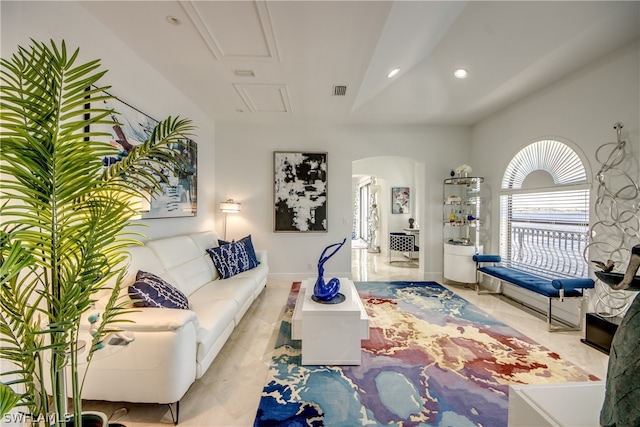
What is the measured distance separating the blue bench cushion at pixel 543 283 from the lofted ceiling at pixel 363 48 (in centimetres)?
238

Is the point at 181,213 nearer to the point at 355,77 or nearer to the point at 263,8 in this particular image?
the point at 263,8

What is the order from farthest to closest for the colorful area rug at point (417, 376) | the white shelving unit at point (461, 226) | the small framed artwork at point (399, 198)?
1. the small framed artwork at point (399, 198)
2. the white shelving unit at point (461, 226)
3. the colorful area rug at point (417, 376)

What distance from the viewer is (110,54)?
231 centimetres

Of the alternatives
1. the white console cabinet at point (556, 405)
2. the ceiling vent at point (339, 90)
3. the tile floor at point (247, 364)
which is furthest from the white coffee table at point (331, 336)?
the ceiling vent at point (339, 90)

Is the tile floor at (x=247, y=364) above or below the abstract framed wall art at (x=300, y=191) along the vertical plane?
below

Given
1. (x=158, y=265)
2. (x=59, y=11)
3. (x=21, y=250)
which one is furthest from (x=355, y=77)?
(x=21, y=250)

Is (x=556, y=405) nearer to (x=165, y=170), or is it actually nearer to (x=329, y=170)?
(x=165, y=170)

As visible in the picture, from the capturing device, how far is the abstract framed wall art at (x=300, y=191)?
4.73m

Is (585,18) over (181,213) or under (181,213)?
over

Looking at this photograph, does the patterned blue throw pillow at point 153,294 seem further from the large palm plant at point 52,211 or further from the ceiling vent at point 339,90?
the ceiling vent at point 339,90

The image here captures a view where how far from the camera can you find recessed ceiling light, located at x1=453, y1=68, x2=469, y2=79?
351 centimetres

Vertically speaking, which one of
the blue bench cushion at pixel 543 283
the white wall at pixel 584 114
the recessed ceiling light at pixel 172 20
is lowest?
the blue bench cushion at pixel 543 283

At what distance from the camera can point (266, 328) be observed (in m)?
2.94

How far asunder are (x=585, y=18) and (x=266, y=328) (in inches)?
169
